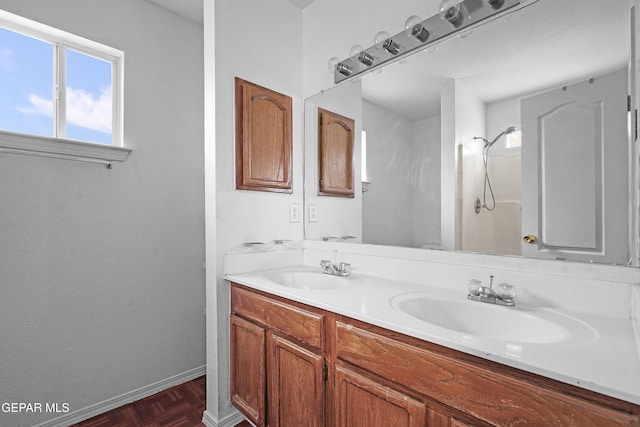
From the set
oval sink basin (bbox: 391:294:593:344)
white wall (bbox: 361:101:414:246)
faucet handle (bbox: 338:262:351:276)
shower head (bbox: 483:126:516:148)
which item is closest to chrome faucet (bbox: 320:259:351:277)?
faucet handle (bbox: 338:262:351:276)

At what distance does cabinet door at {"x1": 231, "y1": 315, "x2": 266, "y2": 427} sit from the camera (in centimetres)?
149

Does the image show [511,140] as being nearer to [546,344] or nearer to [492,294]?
[492,294]

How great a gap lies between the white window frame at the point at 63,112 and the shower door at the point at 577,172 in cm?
221

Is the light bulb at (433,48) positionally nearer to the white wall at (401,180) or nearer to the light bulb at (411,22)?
the light bulb at (411,22)

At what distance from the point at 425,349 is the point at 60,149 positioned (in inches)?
81.9

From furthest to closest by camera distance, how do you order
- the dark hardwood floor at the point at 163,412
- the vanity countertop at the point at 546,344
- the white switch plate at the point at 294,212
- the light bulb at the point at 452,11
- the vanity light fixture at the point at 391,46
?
1. the white switch plate at the point at 294,212
2. the dark hardwood floor at the point at 163,412
3. the vanity light fixture at the point at 391,46
4. the light bulb at the point at 452,11
5. the vanity countertop at the point at 546,344

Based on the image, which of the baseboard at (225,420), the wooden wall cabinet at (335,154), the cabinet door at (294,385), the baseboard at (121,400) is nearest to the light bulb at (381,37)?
the wooden wall cabinet at (335,154)

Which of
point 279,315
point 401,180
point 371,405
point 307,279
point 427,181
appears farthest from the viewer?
point 307,279

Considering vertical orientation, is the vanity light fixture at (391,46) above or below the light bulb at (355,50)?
below

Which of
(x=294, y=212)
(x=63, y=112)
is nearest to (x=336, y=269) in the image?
(x=294, y=212)

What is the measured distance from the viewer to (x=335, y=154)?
6.53 ft

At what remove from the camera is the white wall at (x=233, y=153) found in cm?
171

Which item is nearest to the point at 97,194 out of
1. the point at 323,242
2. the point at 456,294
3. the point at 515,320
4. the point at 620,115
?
the point at 323,242

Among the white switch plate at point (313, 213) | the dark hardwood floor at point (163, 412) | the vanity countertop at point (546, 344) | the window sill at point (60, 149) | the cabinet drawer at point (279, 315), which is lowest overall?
the dark hardwood floor at point (163, 412)
